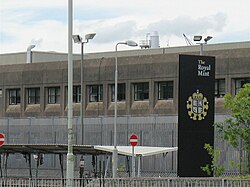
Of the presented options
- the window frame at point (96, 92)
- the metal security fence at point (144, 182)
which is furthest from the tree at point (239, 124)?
the window frame at point (96, 92)

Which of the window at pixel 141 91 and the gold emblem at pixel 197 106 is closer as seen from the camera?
the gold emblem at pixel 197 106

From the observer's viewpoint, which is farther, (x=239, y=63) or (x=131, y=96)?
(x=131, y=96)

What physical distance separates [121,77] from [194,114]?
3779 cm

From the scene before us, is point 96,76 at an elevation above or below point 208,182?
above

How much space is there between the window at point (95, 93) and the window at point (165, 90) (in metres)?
5.81

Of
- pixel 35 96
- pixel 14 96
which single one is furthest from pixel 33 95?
pixel 14 96

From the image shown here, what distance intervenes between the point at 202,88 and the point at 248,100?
4.60 meters

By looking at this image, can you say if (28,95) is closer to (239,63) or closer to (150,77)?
(150,77)

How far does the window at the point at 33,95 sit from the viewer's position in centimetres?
8019

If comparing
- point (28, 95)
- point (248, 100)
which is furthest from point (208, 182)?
point (28, 95)

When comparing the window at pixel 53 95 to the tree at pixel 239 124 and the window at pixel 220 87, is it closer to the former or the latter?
the window at pixel 220 87

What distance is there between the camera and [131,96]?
7338cm

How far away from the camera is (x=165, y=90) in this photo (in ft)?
235

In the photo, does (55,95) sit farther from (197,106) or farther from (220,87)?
(197,106)
